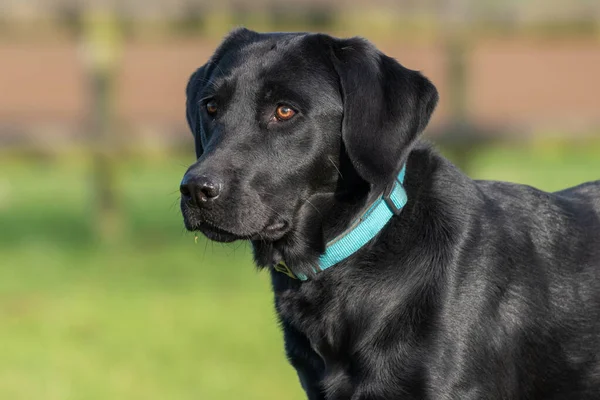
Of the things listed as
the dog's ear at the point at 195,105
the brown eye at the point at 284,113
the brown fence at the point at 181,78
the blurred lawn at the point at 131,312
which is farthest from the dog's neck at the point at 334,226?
the brown fence at the point at 181,78

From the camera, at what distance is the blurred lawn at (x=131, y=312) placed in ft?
19.6

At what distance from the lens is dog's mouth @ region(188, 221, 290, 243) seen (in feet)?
11.4

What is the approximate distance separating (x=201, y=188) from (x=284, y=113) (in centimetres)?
41

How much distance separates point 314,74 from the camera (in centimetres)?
360

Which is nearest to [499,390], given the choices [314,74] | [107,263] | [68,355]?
[314,74]

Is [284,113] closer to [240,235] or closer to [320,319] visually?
[240,235]

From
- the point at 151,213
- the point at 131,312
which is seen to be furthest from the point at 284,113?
the point at 151,213

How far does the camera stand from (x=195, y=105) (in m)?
4.01

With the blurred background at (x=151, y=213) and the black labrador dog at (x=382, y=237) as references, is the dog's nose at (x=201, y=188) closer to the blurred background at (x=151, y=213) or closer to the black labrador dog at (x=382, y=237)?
the black labrador dog at (x=382, y=237)

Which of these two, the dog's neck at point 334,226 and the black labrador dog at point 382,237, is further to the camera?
the dog's neck at point 334,226

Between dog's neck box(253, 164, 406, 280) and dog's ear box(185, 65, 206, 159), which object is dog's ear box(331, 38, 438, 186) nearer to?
dog's neck box(253, 164, 406, 280)

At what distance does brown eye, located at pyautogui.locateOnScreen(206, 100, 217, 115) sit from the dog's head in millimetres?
21

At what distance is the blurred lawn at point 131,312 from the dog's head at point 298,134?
Result: 0.43m

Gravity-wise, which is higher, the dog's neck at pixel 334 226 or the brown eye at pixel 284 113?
the brown eye at pixel 284 113
